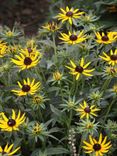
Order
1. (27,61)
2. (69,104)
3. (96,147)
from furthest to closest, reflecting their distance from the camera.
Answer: (27,61), (69,104), (96,147)

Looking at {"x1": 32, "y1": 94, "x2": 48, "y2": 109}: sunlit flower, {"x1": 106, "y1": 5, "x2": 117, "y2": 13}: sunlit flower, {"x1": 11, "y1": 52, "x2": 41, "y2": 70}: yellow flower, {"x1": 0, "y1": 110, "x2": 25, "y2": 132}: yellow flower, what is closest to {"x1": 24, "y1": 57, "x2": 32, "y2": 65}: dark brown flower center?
{"x1": 11, "y1": 52, "x2": 41, "y2": 70}: yellow flower

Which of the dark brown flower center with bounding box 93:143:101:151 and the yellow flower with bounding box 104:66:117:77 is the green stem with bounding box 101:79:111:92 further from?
the dark brown flower center with bounding box 93:143:101:151

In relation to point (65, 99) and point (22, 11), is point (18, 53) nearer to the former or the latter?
point (65, 99)

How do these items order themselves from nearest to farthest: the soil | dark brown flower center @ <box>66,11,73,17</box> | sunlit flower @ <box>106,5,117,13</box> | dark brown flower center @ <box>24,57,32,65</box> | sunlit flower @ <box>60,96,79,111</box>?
sunlit flower @ <box>60,96,79,111</box>, dark brown flower center @ <box>24,57,32,65</box>, dark brown flower center @ <box>66,11,73,17</box>, sunlit flower @ <box>106,5,117,13</box>, the soil

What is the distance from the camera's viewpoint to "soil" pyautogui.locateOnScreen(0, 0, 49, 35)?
5.32 metres

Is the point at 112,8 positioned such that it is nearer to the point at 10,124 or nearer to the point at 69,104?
the point at 69,104

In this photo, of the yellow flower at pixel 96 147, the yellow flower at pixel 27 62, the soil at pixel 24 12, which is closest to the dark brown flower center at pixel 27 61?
the yellow flower at pixel 27 62

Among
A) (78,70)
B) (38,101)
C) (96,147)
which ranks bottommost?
(96,147)

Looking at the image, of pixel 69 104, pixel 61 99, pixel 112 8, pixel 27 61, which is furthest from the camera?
pixel 112 8

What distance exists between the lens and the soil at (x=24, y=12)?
5325 mm

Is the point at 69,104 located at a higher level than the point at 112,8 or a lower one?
lower

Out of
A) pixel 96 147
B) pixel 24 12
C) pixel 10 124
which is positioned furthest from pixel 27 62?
pixel 24 12

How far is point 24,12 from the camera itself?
5594 mm

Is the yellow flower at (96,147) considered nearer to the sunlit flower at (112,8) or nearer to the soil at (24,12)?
the sunlit flower at (112,8)
